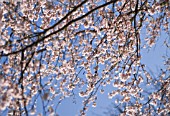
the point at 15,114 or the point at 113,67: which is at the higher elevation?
the point at 113,67

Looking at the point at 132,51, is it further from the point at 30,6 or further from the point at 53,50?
the point at 30,6

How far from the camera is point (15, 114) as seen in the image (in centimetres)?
375

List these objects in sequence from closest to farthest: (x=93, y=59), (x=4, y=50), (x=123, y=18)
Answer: (x=4, y=50)
(x=123, y=18)
(x=93, y=59)

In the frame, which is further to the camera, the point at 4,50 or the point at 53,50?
the point at 53,50

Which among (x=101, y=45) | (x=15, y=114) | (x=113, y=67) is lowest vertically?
(x=15, y=114)

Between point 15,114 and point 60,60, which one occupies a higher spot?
point 60,60

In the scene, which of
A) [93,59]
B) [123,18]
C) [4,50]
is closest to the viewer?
[4,50]

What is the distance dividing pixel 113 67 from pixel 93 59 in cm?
40

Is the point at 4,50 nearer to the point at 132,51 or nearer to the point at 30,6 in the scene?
the point at 30,6

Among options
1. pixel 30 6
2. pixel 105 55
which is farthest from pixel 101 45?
pixel 30 6

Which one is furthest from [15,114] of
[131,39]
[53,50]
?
[131,39]

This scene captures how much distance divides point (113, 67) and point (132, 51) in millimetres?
426

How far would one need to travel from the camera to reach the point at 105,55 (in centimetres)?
578

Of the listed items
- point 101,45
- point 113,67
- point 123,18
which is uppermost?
point 123,18
